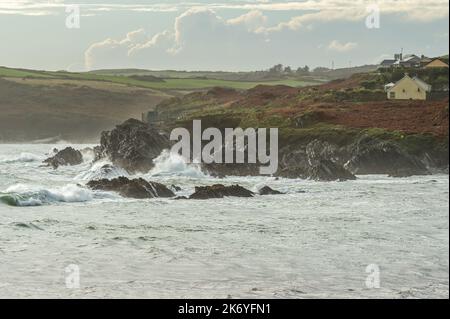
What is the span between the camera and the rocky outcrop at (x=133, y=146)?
2596 inches

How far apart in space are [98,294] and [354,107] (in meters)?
71.4

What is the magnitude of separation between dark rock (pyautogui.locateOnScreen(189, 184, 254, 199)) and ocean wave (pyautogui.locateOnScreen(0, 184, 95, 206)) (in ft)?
18.9

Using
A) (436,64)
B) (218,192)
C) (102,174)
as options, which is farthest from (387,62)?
(218,192)

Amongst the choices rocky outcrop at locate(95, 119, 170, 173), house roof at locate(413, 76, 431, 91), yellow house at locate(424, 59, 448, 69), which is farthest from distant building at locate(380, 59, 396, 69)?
rocky outcrop at locate(95, 119, 170, 173)

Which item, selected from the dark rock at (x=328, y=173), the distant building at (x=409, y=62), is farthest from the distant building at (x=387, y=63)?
the dark rock at (x=328, y=173)

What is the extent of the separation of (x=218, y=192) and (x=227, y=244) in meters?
16.7

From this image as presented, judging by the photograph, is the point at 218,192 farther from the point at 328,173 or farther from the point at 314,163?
the point at 314,163

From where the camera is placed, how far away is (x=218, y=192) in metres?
42.2

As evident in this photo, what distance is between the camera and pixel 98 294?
1795 cm

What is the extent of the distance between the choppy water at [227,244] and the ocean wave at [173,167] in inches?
708

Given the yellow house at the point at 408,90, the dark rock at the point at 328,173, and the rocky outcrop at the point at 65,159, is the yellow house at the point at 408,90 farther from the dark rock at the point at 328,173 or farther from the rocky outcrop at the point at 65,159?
the dark rock at the point at 328,173

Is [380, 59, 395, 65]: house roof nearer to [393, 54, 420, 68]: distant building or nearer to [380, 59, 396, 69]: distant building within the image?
[380, 59, 396, 69]: distant building
